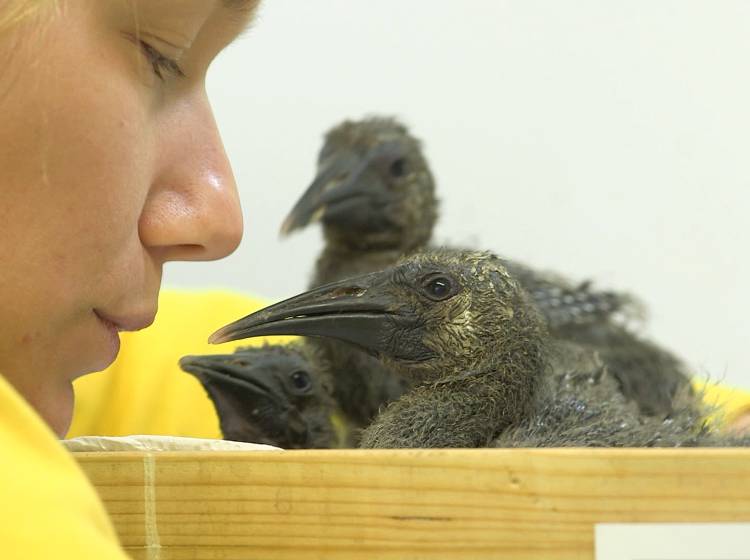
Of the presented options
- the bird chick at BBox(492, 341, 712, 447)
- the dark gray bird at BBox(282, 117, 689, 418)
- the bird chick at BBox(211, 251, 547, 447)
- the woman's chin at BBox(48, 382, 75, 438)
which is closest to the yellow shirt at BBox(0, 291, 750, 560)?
the dark gray bird at BBox(282, 117, 689, 418)

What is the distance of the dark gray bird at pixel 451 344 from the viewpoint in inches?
31.4

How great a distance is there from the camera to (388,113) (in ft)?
5.13

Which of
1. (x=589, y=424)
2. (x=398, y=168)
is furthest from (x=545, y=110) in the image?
(x=589, y=424)

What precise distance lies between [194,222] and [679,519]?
0.35 metres

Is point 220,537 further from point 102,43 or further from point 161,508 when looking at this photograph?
point 102,43

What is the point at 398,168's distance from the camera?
4.95 feet

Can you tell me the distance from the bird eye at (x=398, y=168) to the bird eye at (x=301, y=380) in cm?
46

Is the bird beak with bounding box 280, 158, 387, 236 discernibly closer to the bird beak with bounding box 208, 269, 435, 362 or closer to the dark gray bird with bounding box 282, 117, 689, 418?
the dark gray bird with bounding box 282, 117, 689, 418

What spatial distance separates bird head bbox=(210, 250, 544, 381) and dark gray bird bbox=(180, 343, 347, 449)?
0.24 m

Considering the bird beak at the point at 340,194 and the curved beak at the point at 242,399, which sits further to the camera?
the bird beak at the point at 340,194

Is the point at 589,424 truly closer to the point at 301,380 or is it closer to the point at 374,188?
the point at 301,380

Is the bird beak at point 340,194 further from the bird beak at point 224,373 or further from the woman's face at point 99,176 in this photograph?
the woman's face at point 99,176

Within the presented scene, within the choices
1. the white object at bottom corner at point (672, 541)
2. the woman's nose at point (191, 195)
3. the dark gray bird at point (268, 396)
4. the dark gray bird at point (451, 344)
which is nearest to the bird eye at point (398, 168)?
the dark gray bird at point (268, 396)

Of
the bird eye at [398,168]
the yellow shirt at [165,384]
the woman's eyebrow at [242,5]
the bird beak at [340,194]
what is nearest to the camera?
the woman's eyebrow at [242,5]
